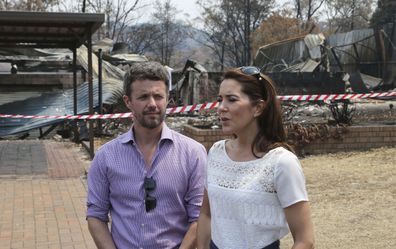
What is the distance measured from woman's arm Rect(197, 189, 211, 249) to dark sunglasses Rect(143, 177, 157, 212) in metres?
0.26

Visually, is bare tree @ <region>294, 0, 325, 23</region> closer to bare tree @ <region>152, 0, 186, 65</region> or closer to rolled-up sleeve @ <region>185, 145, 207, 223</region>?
bare tree @ <region>152, 0, 186, 65</region>

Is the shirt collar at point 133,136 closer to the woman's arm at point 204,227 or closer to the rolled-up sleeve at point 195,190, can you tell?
the rolled-up sleeve at point 195,190

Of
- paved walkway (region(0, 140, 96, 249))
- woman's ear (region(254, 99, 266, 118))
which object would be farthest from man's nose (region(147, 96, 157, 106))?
paved walkway (region(0, 140, 96, 249))

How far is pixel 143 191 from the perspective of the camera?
106 inches

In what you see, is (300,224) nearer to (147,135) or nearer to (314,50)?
(147,135)

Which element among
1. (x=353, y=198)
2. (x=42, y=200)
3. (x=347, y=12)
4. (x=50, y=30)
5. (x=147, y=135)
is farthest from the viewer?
(x=347, y=12)

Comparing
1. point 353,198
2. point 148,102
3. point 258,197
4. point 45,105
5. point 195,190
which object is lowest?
point 353,198

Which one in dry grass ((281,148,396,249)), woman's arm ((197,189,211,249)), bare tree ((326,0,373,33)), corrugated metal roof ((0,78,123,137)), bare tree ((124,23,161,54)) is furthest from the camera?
bare tree ((326,0,373,33))

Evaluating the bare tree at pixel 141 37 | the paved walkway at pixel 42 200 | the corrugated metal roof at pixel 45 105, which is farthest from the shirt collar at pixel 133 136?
the bare tree at pixel 141 37

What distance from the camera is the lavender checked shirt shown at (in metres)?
2.68

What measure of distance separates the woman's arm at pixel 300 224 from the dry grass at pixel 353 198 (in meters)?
3.07


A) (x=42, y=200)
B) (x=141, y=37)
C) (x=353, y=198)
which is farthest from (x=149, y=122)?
(x=141, y=37)

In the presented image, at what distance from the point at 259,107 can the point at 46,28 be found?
1065 cm

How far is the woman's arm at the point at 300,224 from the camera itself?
85.9 inches
